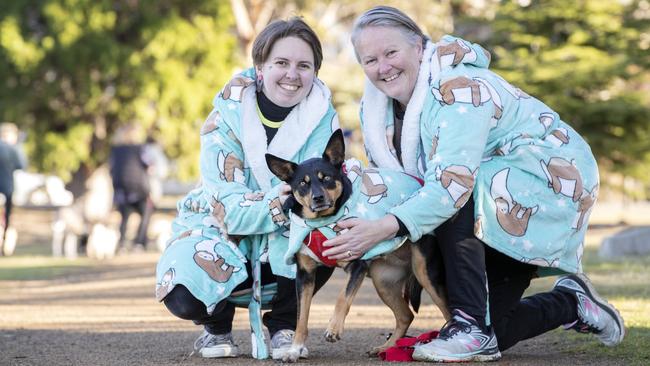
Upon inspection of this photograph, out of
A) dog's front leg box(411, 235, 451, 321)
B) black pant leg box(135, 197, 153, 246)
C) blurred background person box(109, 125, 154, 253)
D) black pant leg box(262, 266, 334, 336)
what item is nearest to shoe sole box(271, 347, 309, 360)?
black pant leg box(262, 266, 334, 336)

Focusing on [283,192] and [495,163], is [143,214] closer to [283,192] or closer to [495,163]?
[283,192]

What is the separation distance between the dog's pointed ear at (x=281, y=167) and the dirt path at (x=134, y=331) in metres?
0.93

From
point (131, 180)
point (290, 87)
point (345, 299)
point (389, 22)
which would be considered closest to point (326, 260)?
point (345, 299)

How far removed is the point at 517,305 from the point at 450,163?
2.98 feet

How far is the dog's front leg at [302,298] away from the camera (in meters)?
5.73

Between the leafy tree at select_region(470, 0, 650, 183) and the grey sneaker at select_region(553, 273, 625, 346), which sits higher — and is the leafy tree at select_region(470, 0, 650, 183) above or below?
above

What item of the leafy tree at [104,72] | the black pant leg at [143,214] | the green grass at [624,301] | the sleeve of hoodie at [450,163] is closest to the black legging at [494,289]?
the sleeve of hoodie at [450,163]

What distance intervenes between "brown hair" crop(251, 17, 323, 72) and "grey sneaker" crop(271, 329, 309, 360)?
1440 mm

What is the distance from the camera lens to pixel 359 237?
5.51 meters

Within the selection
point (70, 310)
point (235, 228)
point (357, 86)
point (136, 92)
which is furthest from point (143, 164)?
point (357, 86)

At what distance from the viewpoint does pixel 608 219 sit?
88.6 ft

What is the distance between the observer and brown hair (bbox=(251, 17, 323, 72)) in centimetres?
609

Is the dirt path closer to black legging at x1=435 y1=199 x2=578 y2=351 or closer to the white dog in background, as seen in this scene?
black legging at x1=435 y1=199 x2=578 y2=351

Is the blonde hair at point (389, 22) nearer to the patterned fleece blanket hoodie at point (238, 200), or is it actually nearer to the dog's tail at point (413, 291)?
the patterned fleece blanket hoodie at point (238, 200)
